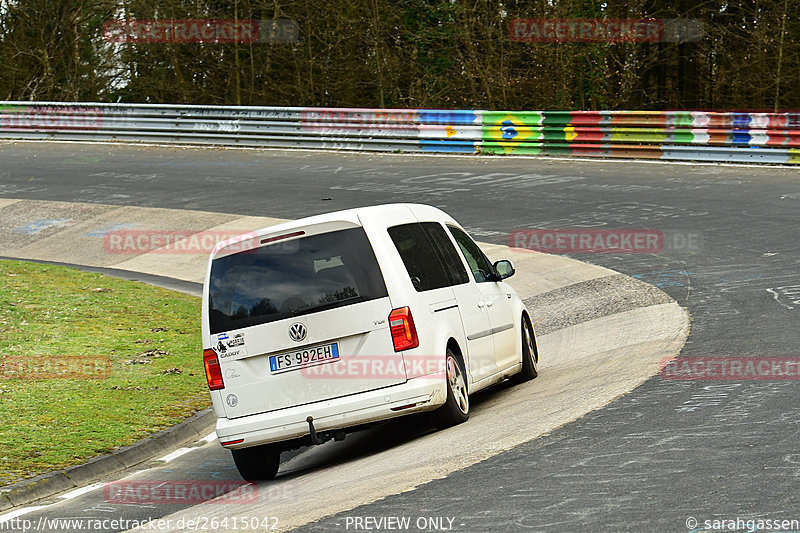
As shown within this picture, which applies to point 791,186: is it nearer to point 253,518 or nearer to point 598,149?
point 598,149

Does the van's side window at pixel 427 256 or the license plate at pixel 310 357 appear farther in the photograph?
the van's side window at pixel 427 256

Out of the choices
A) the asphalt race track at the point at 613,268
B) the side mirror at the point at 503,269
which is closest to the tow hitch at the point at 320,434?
the asphalt race track at the point at 613,268

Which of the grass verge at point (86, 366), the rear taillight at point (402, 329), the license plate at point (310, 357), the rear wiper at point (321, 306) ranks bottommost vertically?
the grass verge at point (86, 366)

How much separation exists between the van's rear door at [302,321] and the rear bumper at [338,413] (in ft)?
0.19

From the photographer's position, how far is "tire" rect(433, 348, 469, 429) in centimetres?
815

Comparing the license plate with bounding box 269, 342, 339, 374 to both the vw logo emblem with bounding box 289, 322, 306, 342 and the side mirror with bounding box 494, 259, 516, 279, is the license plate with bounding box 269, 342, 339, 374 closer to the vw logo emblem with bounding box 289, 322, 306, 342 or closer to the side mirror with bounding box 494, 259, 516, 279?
the vw logo emblem with bounding box 289, 322, 306, 342

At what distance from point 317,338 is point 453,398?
3.81 feet

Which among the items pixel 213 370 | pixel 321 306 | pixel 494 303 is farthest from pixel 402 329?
pixel 494 303

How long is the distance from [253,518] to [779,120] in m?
18.4

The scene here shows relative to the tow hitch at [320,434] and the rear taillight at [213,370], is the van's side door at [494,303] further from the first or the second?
the rear taillight at [213,370]

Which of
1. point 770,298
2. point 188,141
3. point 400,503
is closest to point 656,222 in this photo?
point 770,298

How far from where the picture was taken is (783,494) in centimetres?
550

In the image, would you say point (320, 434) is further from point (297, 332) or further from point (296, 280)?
point (296, 280)

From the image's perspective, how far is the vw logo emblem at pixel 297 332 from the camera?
779cm
